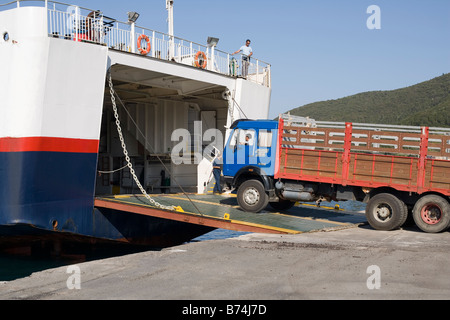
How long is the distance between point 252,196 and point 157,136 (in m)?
7.90

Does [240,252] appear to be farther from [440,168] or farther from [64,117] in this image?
[64,117]

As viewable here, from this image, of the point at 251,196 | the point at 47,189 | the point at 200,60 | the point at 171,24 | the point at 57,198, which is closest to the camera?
the point at 47,189

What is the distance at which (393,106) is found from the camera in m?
89.7

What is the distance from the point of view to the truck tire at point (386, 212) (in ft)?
34.3

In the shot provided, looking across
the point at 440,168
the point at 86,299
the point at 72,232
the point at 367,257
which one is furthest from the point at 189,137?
the point at 86,299

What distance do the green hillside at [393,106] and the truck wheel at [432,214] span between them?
5985 centimetres

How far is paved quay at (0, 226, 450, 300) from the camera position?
217 inches

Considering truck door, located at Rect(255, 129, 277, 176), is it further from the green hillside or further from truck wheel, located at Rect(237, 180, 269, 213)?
the green hillside

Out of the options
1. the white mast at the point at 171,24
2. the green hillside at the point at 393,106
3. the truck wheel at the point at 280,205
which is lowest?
the truck wheel at the point at 280,205

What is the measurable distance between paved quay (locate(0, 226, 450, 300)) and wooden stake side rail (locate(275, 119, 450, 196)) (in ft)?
5.90

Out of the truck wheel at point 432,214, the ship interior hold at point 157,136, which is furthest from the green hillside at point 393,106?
the truck wheel at point 432,214

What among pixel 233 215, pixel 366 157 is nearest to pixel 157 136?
pixel 233 215

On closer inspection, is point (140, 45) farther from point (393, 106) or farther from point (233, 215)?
point (393, 106)

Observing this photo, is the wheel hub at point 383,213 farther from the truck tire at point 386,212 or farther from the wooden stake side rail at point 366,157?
the wooden stake side rail at point 366,157
